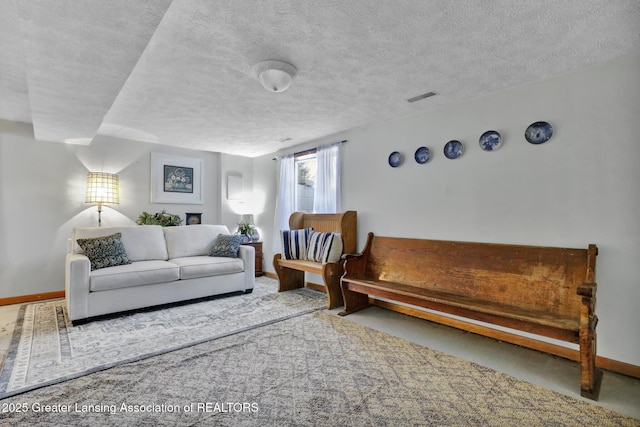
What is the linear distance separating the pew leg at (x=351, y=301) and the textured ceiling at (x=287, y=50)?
6.38ft

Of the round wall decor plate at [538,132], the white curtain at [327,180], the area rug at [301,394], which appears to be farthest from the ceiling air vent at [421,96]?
the area rug at [301,394]

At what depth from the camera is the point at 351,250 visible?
402 cm

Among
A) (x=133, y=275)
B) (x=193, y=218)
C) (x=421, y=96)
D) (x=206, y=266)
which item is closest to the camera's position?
(x=421, y=96)

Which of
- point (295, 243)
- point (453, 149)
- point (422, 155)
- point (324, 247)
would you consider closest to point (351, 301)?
point (324, 247)

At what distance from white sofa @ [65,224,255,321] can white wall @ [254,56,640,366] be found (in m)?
2.19

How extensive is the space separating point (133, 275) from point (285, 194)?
2453 millimetres

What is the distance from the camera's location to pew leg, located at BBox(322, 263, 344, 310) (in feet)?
11.8

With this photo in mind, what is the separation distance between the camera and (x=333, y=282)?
3650mm

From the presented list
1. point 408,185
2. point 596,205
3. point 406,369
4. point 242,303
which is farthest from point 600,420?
point 242,303

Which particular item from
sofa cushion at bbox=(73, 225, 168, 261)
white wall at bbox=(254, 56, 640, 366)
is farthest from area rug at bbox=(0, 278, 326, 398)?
white wall at bbox=(254, 56, 640, 366)

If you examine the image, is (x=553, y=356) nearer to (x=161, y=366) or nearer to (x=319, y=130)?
(x=161, y=366)

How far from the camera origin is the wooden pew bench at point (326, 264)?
363 cm

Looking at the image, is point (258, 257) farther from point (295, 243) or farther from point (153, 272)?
point (153, 272)

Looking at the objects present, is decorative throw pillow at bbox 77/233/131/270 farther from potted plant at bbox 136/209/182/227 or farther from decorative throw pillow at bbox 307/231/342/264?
decorative throw pillow at bbox 307/231/342/264
